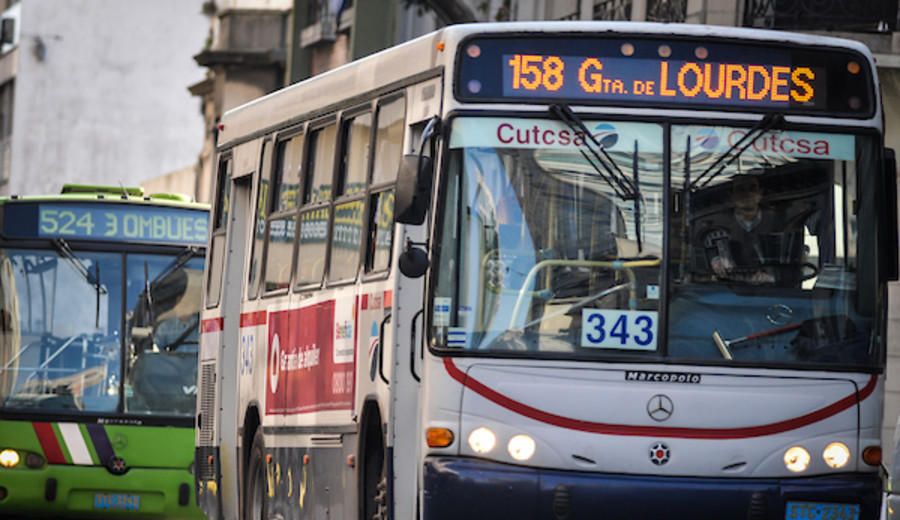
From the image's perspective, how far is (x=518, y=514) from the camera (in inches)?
337

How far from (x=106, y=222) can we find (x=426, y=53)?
23.0ft

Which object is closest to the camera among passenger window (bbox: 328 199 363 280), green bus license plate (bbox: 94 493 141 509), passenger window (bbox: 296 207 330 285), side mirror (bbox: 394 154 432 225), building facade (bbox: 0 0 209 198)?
side mirror (bbox: 394 154 432 225)

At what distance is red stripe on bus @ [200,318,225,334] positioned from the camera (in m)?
13.4

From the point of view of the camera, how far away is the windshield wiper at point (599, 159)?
8742 millimetres

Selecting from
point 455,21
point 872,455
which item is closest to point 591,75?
point 872,455

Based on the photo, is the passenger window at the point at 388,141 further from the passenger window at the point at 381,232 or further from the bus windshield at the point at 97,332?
the bus windshield at the point at 97,332

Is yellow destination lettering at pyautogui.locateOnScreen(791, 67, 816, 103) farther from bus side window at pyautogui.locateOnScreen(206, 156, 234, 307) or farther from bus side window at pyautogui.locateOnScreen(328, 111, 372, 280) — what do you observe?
bus side window at pyautogui.locateOnScreen(206, 156, 234, 307)

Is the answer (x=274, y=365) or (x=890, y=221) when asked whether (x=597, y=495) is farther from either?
(x=274, y=365)

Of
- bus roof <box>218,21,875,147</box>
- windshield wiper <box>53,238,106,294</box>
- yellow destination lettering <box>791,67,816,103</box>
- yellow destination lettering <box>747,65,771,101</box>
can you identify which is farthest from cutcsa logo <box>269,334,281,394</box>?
windshield wiper <box>53,238,106,294</box>

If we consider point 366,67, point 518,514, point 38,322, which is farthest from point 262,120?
point 518,514

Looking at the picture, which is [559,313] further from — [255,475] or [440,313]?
[255,475]

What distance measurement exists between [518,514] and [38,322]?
7.65 metres

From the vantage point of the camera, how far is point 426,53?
9.34 metres

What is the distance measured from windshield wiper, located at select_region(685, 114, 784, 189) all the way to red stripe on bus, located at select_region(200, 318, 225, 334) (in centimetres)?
533
